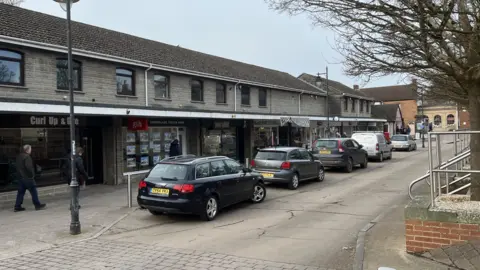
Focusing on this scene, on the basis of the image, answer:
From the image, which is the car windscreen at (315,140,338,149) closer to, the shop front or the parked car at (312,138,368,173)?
the parked car at (312,138,368,173)

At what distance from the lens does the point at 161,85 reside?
61.2ft

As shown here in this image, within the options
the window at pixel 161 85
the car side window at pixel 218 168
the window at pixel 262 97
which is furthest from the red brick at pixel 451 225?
the window at pixel 262 97

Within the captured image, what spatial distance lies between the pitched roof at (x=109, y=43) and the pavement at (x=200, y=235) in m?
6.21

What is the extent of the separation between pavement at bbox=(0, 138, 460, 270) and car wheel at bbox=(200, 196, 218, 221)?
0.18 metres

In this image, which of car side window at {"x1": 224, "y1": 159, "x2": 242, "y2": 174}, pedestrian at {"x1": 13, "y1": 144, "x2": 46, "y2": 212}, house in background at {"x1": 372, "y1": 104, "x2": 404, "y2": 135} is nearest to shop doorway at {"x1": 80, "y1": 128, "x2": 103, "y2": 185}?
pedestrian at {"x1": 13, "y1": 144, "x2": 46, "y2": 212}

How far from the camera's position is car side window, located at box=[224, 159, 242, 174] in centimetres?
1041

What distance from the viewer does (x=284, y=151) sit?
13.8m

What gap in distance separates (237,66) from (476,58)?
2216 centimetres

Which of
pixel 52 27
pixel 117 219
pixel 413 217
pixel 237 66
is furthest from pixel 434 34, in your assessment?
pixel 237 66

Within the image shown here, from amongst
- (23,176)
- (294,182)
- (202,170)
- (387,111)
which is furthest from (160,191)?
(387,111)

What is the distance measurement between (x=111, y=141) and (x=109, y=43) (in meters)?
4.79

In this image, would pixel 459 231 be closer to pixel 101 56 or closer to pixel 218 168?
pixel 218 168

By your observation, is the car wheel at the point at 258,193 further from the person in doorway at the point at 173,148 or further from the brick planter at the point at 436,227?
the person in doorway at the point at 173,148

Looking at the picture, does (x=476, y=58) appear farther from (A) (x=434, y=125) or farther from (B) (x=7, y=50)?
(A) (x=434, y=125)
